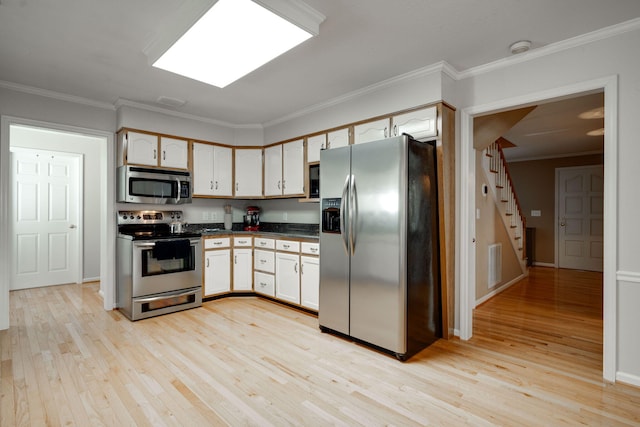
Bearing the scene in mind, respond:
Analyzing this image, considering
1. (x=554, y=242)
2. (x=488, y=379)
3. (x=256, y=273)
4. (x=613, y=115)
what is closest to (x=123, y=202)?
(x=256, y=273)

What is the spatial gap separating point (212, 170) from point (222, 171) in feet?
0.49

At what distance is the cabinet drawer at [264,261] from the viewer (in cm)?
429

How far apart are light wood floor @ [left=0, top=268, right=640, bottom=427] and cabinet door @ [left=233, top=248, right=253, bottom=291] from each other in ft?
2.44

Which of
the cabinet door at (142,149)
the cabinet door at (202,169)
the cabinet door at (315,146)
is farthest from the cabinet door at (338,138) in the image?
the cabinet door at (142,149)

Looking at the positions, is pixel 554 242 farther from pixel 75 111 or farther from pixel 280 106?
pixel 75 111

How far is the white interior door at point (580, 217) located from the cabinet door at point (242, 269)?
6622 millimetres

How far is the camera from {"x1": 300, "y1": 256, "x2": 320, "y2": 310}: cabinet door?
3715mm

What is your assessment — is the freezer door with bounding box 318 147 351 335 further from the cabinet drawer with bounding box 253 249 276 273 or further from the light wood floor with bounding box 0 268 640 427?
the cabinet drawer with bounding box 253 249 276 273

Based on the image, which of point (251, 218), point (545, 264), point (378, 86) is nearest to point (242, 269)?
point (251, 218)

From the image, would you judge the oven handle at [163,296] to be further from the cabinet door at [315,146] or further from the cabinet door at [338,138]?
the cabinet door at [338,138]

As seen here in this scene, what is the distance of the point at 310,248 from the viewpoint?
12.3 feet

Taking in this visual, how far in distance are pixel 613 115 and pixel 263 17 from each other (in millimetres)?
2507

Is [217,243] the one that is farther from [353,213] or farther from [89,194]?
[89,194]

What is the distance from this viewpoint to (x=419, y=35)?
248cm
